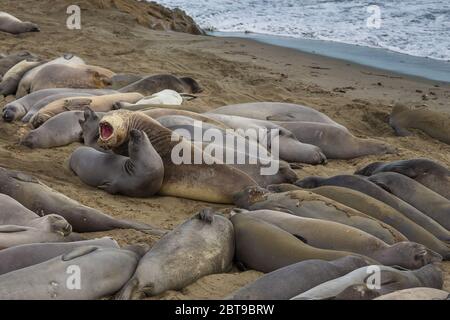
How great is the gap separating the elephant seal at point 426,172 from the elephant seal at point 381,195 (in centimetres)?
59

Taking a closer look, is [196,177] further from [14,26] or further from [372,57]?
[14,26]

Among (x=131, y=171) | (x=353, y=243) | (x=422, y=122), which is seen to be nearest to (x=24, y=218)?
(x=131, y=171)

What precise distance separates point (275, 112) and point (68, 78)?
2496 millimetres

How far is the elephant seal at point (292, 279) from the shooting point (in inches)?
170

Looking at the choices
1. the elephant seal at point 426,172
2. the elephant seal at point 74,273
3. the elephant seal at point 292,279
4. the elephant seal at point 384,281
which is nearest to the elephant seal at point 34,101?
the elephant seal at point 426,172

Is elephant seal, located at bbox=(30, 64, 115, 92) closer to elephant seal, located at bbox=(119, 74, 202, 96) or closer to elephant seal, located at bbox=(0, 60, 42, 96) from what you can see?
elephant seal, located at bbox=(0, 60, 42, 96)

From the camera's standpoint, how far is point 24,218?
17.3ft

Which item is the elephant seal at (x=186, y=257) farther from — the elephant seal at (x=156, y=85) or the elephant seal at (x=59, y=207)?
the elephant seal at (x=156, y=85)

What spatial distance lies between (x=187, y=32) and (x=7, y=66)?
5.14 m

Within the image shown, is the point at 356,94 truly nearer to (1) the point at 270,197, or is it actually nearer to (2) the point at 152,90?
(2) the point at 152,90

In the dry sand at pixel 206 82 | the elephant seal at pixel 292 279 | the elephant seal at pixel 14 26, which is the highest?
the elephant seal at pixel 292 279

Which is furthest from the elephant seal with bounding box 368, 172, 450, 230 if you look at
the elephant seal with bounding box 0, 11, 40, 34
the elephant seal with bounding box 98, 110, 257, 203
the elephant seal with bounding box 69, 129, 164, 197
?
the elephant seal with bounding box 0, 11, 40, 34
